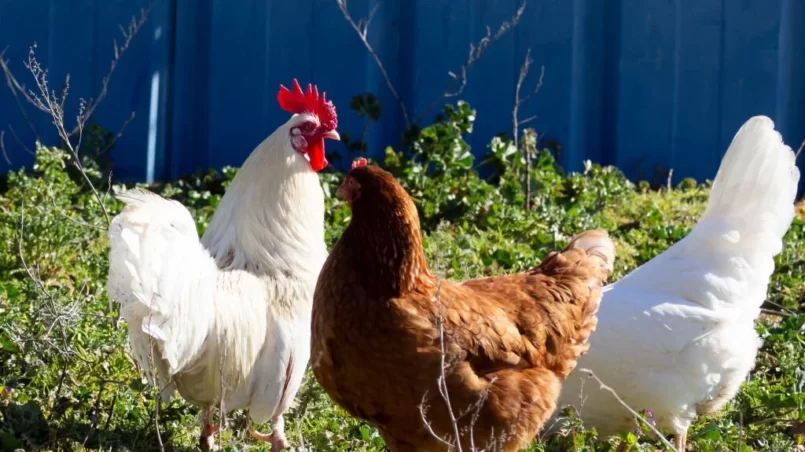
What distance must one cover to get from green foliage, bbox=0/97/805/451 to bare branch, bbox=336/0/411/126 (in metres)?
0.35

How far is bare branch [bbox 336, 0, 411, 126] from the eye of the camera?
7.86 meters

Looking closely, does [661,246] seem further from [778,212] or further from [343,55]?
[343,55]

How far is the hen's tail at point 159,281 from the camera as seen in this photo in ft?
13.0

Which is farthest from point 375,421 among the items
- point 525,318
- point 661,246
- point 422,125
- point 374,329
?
point 422,125

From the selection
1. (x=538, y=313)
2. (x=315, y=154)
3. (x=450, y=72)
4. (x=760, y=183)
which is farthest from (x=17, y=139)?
(x=760, y=183)

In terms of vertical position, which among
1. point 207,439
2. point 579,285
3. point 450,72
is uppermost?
point 450,72

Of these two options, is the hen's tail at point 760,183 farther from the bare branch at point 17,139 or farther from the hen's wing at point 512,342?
the bare branch at point 17,139

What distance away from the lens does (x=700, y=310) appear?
15.4ft

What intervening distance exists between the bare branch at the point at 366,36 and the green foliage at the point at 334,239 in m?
0.35

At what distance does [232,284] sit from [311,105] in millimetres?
1120

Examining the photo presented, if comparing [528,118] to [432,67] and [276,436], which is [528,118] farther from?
[276,436]

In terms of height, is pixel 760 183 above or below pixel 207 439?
above

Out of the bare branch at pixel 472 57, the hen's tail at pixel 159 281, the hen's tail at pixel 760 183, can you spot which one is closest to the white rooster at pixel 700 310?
the hen's tail at pixel 760 183

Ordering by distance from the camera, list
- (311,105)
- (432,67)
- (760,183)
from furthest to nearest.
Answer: (432,67) < (311,105) < (760,183)
